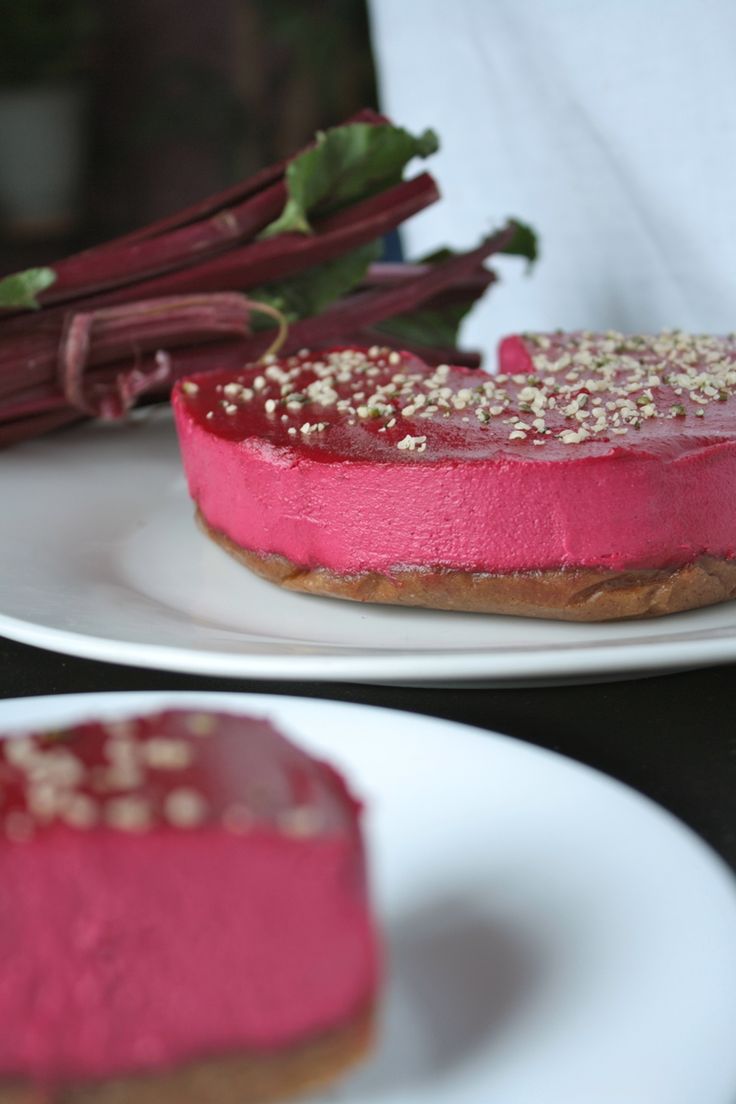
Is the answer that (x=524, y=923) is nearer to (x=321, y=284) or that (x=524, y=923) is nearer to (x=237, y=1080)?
(x=237, y=1080)

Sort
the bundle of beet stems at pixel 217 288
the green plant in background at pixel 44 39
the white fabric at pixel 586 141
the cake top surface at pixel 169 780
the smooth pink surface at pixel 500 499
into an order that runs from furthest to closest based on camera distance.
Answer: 1. the green plant in background at pixel 44 39
2. the white fabric at pixel 586 141
3. the bundle of beet stems at pixel 217 288
4. the smooth pink surface at pixel 500 499
5. the cake top surface at pixel 169 780

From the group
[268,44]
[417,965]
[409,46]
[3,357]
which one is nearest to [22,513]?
[3,357]

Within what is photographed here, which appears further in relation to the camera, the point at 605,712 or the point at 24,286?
the point at 24,286

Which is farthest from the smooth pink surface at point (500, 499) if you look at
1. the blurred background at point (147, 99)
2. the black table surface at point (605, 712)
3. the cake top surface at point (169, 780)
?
the blurred background at point (147, 99)

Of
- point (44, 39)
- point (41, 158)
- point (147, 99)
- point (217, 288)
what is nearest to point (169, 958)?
point (217, 288)

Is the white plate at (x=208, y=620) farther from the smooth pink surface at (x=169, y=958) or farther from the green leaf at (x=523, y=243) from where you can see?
the green leaf at (x=523, y=243)

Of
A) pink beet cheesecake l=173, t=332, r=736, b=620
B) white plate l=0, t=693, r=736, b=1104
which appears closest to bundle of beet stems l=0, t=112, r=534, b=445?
pink beet cheesecake l=173, t=332, r=736, b=620
